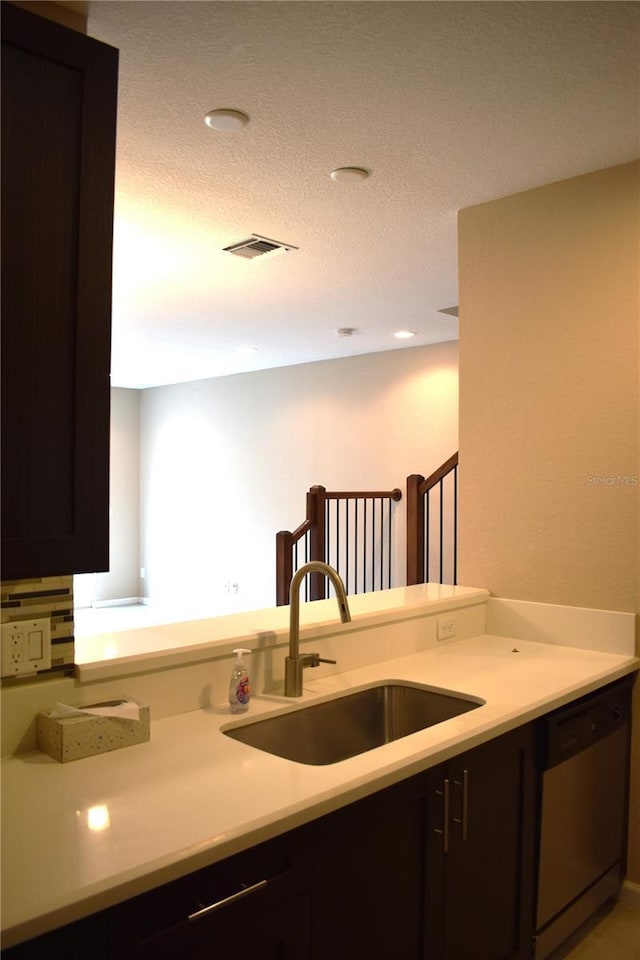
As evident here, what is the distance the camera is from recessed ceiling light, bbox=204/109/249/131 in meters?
2.18

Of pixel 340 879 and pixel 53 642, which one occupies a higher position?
pixel 53 642

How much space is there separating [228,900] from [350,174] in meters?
2.29

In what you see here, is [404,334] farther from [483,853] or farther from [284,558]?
[483,853]

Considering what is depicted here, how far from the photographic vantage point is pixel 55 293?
5.05ft

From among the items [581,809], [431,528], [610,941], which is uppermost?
[431,528]

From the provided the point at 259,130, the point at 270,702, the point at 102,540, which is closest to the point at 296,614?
the point at 270,702

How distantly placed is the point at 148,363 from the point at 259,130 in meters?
5.03

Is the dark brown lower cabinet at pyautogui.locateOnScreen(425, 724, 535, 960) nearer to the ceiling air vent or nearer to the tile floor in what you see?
the tile floor

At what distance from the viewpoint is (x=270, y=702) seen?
2.03 metres

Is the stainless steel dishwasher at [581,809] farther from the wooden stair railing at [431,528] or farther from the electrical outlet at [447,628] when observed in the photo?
the wooden stair railing at [431,528]

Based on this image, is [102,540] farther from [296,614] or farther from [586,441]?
[586,441]

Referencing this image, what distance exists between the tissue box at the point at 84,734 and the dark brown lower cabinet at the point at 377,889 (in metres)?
0.48

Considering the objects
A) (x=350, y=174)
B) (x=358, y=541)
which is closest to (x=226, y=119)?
(x=350, y=174)

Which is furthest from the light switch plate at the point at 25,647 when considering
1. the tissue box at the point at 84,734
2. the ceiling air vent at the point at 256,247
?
the ceiling air vent at the point at 256,247
